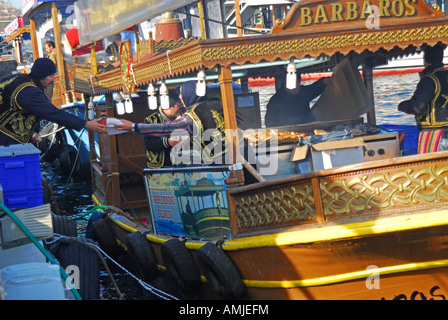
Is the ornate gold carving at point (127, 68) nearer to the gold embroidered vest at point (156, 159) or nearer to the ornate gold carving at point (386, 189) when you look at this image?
the gold embroidered vest at point (156, 159)

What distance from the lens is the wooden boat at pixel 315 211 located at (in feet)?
18.0

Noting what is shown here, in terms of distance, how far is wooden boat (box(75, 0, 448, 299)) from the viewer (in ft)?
18.0

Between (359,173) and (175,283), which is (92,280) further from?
(359,173)

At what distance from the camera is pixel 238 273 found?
6.46 meters

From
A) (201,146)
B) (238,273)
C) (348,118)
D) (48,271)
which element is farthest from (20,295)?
(348,118)

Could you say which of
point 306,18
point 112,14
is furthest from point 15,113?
point 306,18

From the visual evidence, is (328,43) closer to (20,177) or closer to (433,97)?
(433,97)

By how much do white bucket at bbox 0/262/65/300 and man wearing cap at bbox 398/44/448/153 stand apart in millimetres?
5106

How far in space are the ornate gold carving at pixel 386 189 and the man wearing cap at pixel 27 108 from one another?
3081 millimetres

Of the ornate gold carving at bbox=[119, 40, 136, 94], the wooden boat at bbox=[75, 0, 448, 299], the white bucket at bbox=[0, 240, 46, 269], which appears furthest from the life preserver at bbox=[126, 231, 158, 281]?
the white bucket at bbox=[0, 240, 46, 269]

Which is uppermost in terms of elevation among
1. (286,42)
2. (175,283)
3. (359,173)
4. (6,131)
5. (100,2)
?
(100,2)

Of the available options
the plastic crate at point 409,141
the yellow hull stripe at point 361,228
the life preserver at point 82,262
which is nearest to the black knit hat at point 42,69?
the life preserver at point 82,262

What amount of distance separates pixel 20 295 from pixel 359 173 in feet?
10.0

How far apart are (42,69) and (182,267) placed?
287 centimetres
